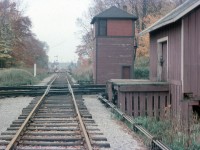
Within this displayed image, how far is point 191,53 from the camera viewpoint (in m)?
13.3

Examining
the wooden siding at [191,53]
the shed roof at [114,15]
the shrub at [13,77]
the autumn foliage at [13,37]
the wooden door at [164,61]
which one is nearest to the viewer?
the wooden siding at [191,53]

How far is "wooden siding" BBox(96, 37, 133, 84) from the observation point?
1273 inches

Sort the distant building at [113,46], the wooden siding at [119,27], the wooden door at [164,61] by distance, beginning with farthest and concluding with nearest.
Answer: the wooden siding at [119,27]
the distant building at [113,46]
the wooden door at [164,61]

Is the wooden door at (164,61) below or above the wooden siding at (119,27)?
below

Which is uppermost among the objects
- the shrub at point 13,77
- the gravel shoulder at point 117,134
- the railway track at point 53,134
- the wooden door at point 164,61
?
the wooden door at point 164,61

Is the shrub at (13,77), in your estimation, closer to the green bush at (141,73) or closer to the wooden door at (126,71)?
the wooden door at (126,71)

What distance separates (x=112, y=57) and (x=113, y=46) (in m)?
0.90

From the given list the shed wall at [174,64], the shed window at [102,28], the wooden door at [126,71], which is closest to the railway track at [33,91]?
the wooden door at [126,71]

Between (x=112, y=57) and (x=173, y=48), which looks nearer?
(x=173, y=48)

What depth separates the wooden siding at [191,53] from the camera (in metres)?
13.2

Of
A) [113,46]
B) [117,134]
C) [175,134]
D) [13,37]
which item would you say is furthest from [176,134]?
[13,37]

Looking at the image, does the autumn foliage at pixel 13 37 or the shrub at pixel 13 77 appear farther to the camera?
the autumn foliage at pixel 13 37

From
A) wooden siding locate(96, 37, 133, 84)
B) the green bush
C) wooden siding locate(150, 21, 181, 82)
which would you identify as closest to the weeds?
wooden siding locate(150, 21, 181, 82)

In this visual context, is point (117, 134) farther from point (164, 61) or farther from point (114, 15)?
point (114, 15)
